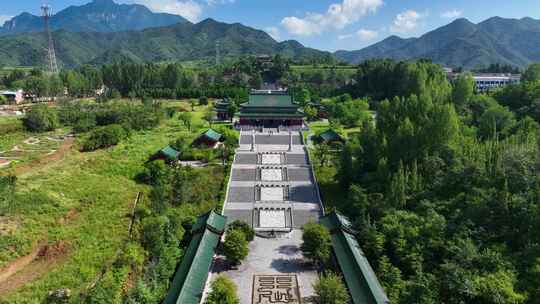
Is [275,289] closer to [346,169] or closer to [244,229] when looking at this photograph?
[244,229]

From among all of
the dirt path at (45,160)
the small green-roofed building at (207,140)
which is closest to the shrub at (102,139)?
the dirt path at (45,160)

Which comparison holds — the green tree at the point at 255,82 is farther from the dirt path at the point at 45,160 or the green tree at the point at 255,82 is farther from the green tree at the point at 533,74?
the dirt path at the point at 45,160

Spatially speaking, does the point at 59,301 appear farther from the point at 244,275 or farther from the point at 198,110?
the point at 198,110

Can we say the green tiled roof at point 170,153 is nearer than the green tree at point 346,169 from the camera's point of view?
No

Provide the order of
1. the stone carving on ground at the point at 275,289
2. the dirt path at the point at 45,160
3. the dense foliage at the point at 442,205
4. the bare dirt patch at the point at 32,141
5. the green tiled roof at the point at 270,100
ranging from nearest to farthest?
the dense foliage at the point at 442,205
the stone carving on ground at the point at 275,289
the dirt path at the point at 45,160
the bare dirt patch at the point at 32,141
the green tiled roof at the point at 270,100

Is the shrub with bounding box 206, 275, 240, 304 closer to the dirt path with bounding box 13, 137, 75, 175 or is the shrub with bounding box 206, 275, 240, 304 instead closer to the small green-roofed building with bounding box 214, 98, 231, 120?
the dirt path with bounding box 13, 137, 75, 175

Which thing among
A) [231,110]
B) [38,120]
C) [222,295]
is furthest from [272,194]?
[38,120]

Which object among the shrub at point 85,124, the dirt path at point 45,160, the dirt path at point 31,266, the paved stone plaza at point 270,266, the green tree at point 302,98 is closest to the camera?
the dirt path at point 31,266
